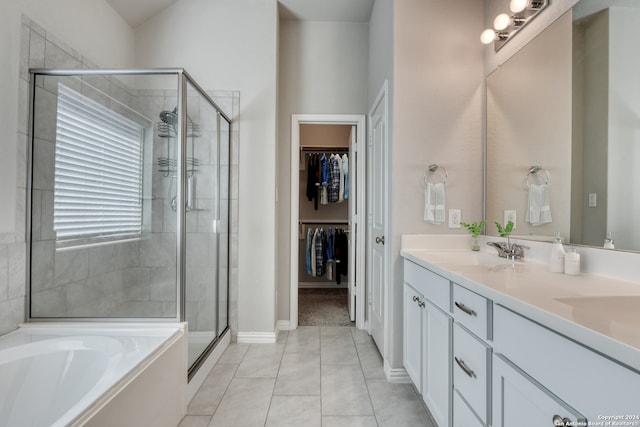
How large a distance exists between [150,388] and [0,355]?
2.32 ft

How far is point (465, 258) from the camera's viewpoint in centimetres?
179

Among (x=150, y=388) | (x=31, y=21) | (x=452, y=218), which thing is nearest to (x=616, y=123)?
(x=452, y=218)

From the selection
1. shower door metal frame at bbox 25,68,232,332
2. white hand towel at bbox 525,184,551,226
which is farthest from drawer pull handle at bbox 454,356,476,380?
shower door metal frame at bbox 25,68,232,332

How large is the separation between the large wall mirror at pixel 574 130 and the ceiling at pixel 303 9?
1.58 meters

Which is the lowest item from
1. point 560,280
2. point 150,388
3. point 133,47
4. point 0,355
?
point 150,388

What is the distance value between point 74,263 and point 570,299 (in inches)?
102

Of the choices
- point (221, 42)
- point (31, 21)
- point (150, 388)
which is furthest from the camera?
point (221, 42)

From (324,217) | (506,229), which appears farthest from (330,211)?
(506,229)

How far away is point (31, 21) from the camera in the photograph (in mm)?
1704

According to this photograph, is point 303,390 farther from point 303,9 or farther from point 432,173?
point 303,9

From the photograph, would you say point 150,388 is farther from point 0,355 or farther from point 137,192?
point 137,192

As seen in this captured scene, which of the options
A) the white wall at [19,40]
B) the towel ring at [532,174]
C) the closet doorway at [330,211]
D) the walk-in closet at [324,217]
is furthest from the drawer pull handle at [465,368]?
the walk-in closet at [324,217]

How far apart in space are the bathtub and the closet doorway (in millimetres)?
1510

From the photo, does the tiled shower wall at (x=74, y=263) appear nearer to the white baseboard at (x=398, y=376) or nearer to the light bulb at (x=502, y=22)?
the white baseboard at (x=398, y=376)
